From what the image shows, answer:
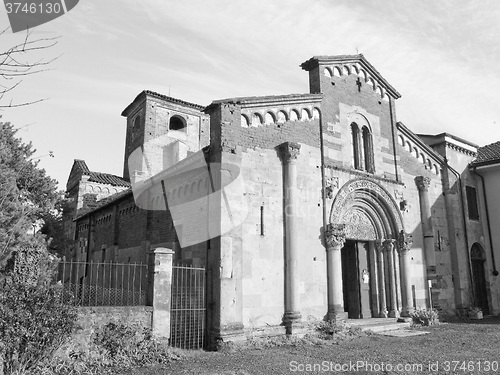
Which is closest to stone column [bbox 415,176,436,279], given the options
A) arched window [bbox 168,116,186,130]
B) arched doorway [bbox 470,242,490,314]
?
arched doorway [bbox 470,242,490,314]

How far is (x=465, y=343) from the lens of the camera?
1085 cm

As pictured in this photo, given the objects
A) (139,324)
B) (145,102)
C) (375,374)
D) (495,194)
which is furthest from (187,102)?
(375,374)

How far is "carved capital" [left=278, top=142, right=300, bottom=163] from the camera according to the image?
39.5 ft

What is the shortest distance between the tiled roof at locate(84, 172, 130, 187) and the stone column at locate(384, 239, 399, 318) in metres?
19.5

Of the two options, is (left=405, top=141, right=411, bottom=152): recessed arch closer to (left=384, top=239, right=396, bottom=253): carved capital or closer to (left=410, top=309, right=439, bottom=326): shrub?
(left=384, top=239, right=396, bottom=253): carved capital

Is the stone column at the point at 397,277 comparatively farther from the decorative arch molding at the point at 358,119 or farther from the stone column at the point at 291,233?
the stone column at the point at 291,233

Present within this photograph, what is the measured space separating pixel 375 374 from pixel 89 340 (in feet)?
18.8

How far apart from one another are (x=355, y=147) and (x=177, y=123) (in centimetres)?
1925

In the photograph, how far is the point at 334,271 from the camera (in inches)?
488

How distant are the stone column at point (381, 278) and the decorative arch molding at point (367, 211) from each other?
1.17 feet

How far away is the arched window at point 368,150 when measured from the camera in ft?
49.1

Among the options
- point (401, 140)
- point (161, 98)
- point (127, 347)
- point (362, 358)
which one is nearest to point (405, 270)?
point (401, 140)

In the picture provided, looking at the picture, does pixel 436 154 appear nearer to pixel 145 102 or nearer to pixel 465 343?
pixel 465 343

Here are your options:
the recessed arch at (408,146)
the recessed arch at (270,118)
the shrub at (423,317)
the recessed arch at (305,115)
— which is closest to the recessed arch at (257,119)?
the recessed arch at (270,118)
